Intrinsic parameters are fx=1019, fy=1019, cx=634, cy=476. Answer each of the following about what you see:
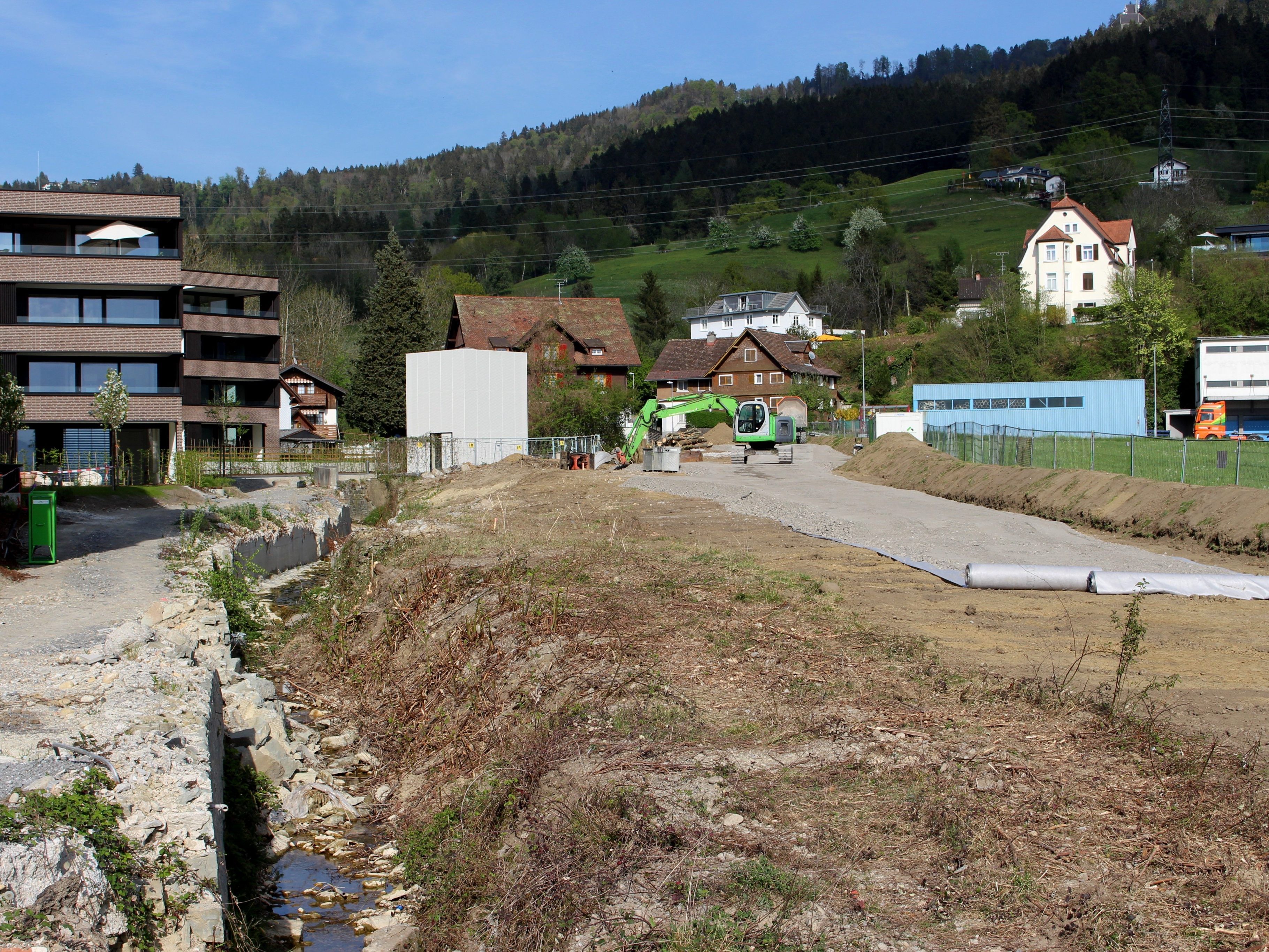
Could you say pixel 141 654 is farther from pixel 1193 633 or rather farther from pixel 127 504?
pixel 127 504

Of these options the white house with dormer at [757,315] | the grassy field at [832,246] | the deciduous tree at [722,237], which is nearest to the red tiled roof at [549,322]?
the white house with dormer at [757,315]

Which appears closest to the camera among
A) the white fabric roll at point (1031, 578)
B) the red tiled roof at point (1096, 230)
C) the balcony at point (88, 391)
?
the white fabric roll at point (1031, 578)

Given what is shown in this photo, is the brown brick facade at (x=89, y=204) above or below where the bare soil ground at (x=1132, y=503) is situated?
above

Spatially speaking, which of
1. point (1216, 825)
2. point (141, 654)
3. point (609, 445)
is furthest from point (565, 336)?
point (1216, 825)

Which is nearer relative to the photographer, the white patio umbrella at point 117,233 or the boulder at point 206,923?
the boulder at point 206,923

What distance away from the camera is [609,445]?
180 ft

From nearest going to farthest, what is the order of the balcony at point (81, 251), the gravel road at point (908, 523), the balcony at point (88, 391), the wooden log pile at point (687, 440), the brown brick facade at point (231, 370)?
the gravel road at point (908, 523), the balcony at point (81, 251), the balcony at point (88, 391), the wooden log pile at point (687, 440), the brown brick facade at point (231, 370)

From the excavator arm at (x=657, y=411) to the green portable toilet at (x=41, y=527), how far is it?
27.4 m

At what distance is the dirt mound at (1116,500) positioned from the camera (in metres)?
18.4

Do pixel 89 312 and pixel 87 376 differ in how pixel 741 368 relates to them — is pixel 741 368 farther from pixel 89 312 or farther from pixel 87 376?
pixel 87 376

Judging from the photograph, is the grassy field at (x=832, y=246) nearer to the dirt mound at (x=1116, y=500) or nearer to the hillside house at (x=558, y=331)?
the hillside house at (x=558, y=331)

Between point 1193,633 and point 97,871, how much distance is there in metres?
11.8

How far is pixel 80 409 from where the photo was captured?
4844 cm

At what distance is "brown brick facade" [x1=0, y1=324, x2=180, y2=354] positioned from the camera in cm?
4731
